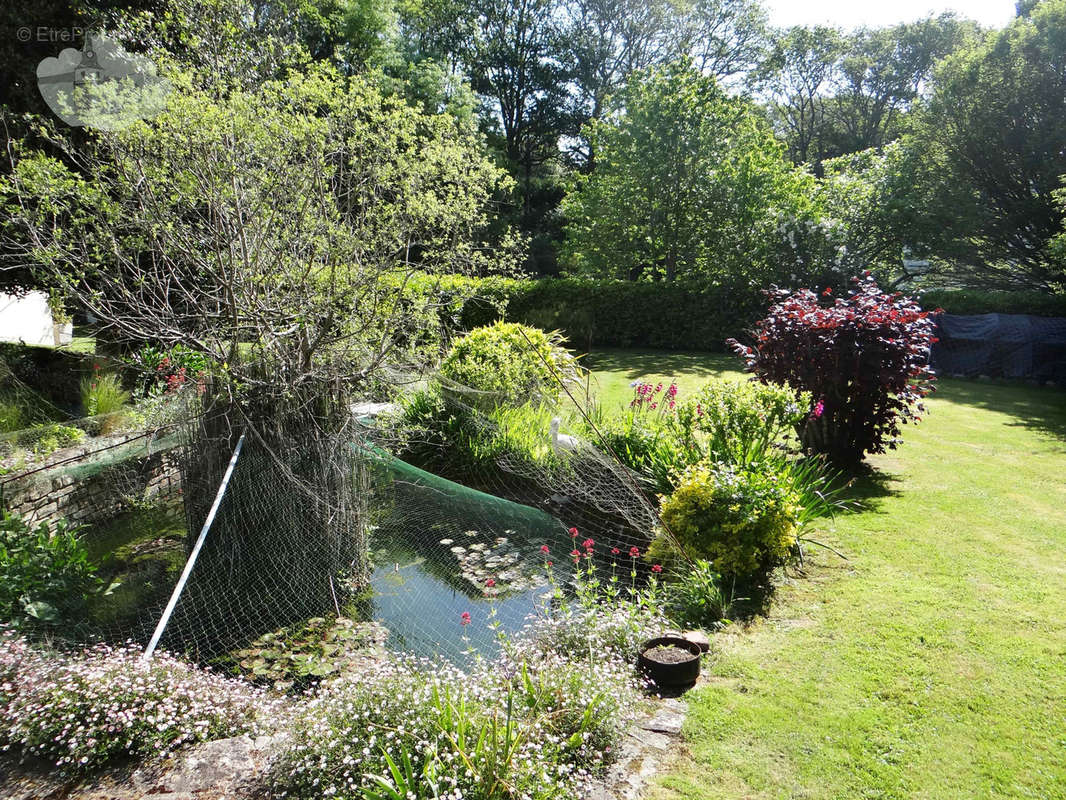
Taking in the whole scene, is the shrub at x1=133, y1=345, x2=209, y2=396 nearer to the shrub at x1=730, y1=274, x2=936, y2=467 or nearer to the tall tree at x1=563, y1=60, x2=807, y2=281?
the shrub at x1=730, y1=274, x2=936, y2=467

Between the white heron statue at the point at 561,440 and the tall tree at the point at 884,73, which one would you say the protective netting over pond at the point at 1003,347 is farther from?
the tall tree at the point at 884,73

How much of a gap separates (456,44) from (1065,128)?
19.4m

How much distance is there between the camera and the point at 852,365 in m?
6.12

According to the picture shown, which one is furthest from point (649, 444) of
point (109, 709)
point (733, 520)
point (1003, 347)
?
point (1003, 347)

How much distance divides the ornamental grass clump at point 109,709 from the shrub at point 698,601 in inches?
84.8

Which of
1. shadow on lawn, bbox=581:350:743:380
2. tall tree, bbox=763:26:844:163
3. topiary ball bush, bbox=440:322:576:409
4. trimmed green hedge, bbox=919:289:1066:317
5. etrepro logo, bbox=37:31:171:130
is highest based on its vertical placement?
tall tree, bbox=763:26:844:163

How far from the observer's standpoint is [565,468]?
19.9 feet

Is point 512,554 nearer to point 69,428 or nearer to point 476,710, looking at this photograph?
point 476,710

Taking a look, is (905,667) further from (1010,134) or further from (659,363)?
(1010,134)

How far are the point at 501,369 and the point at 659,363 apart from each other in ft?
20.8

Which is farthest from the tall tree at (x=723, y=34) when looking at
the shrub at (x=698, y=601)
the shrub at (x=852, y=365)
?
the shrub at (x=698, y=601)

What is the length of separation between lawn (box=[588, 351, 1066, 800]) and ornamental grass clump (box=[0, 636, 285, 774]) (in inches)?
71.8

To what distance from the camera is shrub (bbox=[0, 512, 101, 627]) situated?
3.75 metres

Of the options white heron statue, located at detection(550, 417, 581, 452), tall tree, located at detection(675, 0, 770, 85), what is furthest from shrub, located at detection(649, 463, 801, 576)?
tall tree, located at detection(675, 0, 770, 85)
